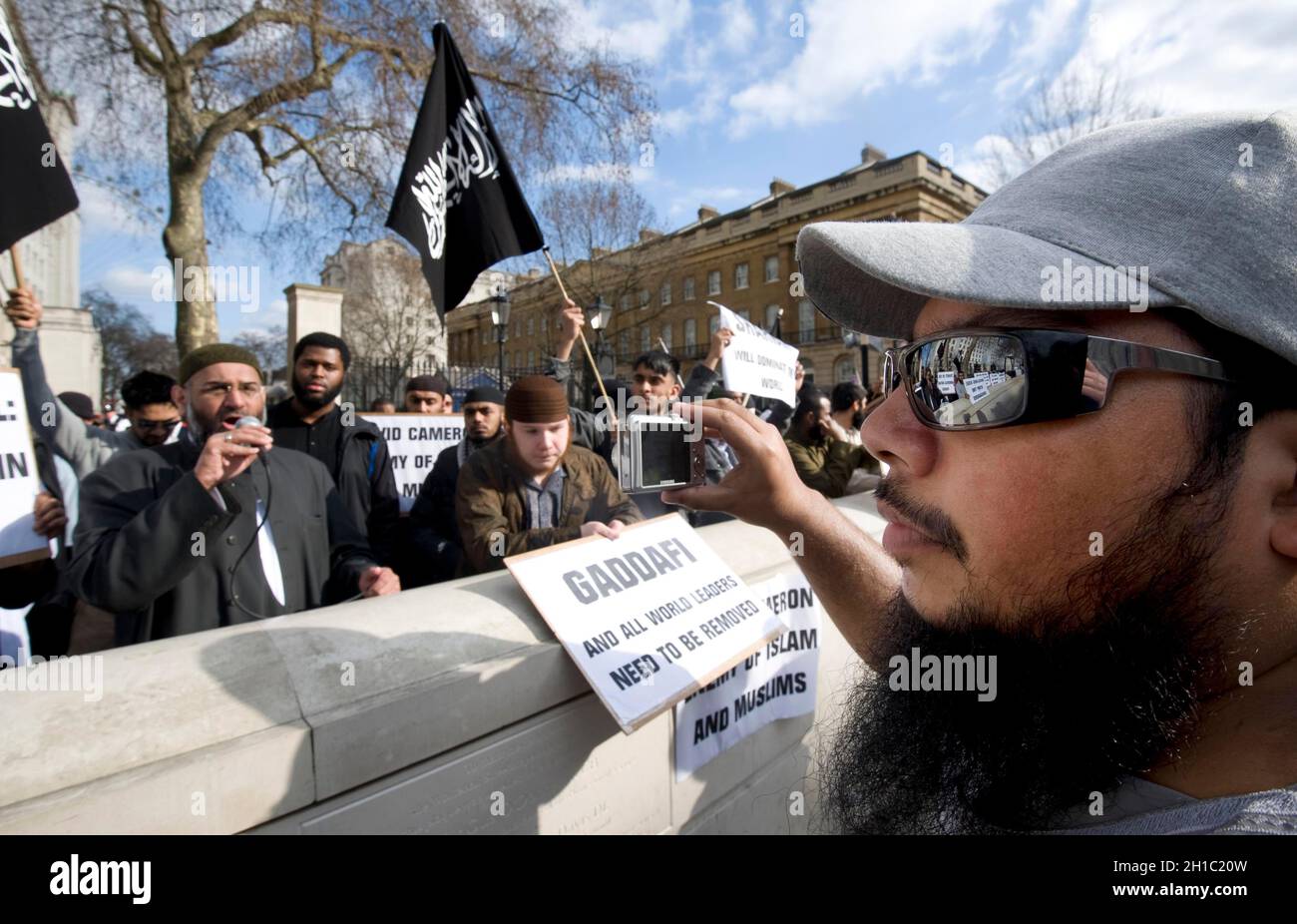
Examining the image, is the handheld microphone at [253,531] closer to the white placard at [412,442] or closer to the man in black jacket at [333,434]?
the man in black jacket at [333,434]

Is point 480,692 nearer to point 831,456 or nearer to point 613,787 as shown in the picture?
point 613,787

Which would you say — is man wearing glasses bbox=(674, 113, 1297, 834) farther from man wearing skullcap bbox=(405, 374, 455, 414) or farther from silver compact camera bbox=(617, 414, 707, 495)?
man wearing skullcap bbox=(405, 374, 455, 414)

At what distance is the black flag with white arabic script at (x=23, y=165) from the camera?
280 cm

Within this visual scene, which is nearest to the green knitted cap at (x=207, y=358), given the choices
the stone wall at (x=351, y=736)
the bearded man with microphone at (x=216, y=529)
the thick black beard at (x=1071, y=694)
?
the bearded man with microphone at (x=216, y=529)

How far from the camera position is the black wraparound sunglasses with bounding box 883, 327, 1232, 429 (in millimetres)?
817

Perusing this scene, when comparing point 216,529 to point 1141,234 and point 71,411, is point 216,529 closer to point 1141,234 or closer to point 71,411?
point 1141,234

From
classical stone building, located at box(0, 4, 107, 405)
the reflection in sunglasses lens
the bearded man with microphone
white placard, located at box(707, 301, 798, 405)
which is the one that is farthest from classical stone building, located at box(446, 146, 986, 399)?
the reflection in sunglasses lens

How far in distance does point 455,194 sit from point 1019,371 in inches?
171

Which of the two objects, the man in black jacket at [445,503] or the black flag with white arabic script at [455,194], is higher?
the black flag with white arabic script at [455,194]

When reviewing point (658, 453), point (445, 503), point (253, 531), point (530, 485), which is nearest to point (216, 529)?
point (253, 531)

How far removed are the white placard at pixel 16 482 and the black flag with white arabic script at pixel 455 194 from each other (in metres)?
2.14

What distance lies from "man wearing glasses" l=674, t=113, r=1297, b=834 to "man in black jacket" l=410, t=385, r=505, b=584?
2876mm
